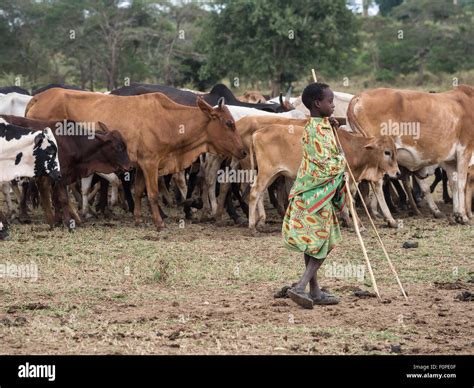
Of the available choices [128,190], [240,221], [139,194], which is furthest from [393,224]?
[128,190]

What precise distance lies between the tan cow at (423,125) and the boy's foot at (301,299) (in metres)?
5.62

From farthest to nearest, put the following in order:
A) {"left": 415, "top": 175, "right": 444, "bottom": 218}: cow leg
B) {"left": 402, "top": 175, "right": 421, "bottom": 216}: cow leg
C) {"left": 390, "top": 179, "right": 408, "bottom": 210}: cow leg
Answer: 1. {"left": 390, "top": 179, "right": 408, "bottom": 210}: cow leg
2. {"left": 402, "top": 175, "right": 421, "bottom": 216}: cow leg
3. {"left": 415, "top": 175, "right": 444, "bottom": 218}: cow leg

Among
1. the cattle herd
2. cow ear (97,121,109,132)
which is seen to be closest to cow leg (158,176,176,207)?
the cattle herd

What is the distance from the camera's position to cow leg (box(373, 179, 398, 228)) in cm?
1244

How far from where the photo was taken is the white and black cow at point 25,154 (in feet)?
36.6

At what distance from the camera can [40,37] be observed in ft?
122

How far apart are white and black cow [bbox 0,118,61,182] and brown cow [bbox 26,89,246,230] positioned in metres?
1.43

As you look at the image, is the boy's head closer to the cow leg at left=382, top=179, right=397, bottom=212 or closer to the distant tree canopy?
the cow leg at left=382, top=179, right=397, bottom=212

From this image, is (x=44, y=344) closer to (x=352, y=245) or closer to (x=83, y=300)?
(x=83, y=300)

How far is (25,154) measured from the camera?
441 inches

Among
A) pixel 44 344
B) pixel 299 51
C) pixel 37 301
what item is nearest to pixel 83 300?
pixel 37 301

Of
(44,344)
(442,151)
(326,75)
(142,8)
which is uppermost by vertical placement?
(142,8)

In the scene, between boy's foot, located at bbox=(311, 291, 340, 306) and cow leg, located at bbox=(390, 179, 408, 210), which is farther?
cow leg, located at bbox=(390, 179, 408, 210)
